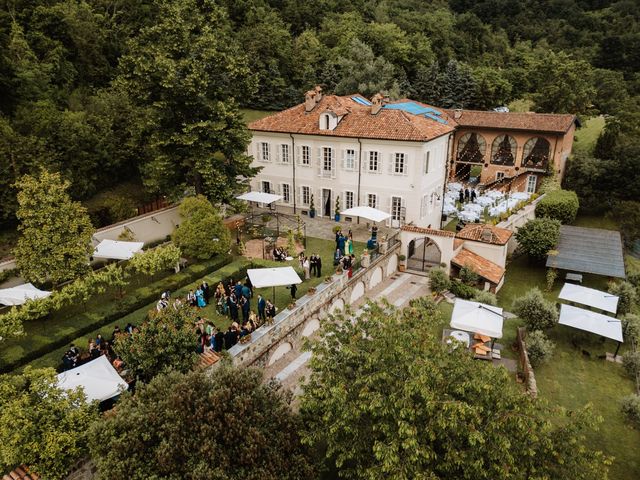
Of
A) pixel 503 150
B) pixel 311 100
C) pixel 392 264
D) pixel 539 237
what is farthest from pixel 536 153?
pixel 392 264

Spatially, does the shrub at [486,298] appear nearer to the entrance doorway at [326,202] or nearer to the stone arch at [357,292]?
the stone arch at [357,292]

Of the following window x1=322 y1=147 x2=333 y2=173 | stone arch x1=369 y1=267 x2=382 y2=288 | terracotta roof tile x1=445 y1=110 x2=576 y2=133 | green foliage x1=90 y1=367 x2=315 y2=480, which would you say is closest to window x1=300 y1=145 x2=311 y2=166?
window x1=322 y1=147 x2=333 y2=173

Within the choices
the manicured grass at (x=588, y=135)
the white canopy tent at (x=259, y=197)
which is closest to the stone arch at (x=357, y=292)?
the white canopy tent at (x=259, y=197)

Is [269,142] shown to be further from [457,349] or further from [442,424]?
[442,424]

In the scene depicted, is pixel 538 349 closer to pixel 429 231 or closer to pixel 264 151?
pixel 429 231

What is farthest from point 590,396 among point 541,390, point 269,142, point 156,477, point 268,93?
point 268,93

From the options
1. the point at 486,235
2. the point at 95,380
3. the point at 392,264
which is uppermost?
the point at 95,380

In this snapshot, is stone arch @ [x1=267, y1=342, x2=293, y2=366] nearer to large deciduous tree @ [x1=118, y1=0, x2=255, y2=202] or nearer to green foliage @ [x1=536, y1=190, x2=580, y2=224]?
large deciduous tree @ [x1=118, y1=0, x2=255, y2=202]
